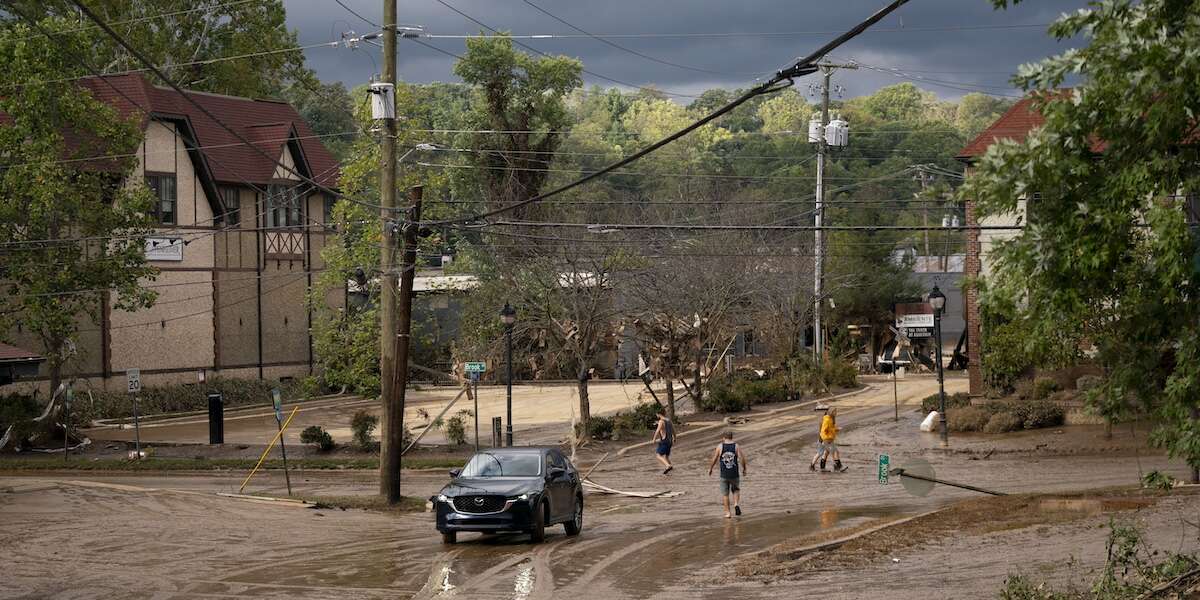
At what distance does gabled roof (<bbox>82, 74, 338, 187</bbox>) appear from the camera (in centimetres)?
5256

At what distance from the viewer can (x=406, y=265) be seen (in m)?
26.4

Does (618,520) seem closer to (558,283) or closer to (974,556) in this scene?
(974,556)

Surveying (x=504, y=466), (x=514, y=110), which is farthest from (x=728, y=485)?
(x=514, y=110)

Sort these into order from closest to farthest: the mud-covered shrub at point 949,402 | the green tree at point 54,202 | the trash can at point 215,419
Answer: the green tree at point 54,202, the trash can at point 215,419, the mud-covered shrub at point 949,402

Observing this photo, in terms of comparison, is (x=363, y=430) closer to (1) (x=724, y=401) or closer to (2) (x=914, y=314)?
(1) (x=724, y=401)

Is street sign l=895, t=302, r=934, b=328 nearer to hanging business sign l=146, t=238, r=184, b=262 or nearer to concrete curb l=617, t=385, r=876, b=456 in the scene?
concrete curb l=617, t=385, r=876, b=456

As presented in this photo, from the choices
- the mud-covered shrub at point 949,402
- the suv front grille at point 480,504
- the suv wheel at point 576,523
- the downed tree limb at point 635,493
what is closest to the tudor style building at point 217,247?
the downed tree limb at point 635,493

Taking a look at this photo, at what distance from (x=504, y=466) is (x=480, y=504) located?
5.28 feet

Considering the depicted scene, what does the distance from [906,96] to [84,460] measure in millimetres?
170192

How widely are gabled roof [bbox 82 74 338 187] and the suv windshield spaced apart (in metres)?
32.5

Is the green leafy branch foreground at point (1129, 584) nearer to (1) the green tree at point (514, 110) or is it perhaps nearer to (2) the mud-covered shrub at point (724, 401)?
(2) the mud-covered shrub at point (724, 401)

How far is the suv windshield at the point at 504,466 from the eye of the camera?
2248 cm

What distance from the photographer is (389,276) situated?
85.4 feet

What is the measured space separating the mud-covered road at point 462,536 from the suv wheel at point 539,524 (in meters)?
0.18
